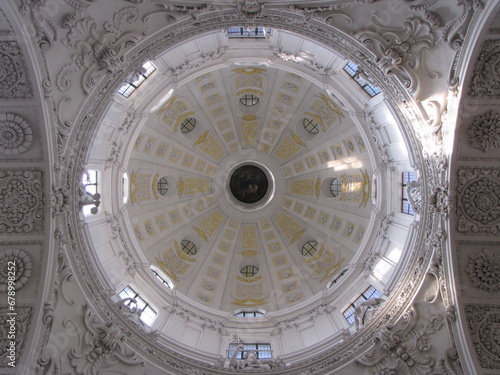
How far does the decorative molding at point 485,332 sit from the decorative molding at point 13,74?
18251mm

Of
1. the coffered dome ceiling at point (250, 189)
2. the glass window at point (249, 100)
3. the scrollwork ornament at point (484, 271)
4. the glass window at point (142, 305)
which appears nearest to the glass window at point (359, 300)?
the coffered dome ceiling at point (250, 189)

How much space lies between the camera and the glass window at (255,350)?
21.8 m

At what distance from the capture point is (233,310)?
87.8 ft

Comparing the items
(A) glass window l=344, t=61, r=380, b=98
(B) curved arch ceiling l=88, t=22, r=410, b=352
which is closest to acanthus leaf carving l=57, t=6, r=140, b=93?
(B) curved arch ceiling l=88, t=22, r=410, b=352

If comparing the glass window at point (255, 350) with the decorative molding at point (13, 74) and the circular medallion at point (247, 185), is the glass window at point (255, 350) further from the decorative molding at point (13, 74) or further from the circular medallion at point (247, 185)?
the decorative molding at point (13, 74)

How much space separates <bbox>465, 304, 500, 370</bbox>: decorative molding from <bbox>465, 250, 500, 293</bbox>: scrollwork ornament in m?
0.82

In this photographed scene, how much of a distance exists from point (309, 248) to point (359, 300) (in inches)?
308

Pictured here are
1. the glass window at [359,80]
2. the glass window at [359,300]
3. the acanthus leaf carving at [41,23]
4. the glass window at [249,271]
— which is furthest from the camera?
the glass window at [249,271]

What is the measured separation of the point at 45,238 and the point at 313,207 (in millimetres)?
19152

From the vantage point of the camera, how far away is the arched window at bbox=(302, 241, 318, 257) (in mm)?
29875

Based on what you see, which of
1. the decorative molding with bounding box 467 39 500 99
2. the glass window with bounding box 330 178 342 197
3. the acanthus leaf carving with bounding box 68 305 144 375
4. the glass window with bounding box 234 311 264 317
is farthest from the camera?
the glass window with bounding box 330 178 342 197

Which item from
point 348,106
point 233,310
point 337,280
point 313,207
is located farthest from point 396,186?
point 233,310

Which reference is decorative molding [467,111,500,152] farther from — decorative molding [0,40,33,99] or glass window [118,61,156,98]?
decorative molding [0,40,33,99]

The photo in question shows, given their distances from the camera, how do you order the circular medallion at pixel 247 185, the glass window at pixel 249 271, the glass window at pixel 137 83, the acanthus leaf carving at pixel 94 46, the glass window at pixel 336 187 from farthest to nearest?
the circular medallion at pixel 247 185 < the glass window at pixel 249 271 < the glass window at pixel 336 187 < the glass window at pixel 137 83 < the acanthus leaf carving at pixel 94 46
